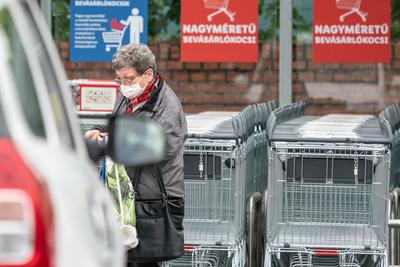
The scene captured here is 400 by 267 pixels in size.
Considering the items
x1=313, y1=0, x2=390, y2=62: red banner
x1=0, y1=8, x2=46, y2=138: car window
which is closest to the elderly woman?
x1=0, y1=8, x2=46, y2=138: car window

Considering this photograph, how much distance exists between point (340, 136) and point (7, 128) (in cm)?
497

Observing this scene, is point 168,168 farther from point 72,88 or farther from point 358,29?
point 358,29

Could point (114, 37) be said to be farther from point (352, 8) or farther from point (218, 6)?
point (352, 8)

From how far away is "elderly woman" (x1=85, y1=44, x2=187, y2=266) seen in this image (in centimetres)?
743

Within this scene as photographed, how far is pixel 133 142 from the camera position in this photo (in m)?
4.70

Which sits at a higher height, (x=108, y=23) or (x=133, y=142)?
(x=108, y=23)

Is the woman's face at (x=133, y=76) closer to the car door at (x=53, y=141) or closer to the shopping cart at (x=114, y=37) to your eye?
the car door at (x=53, y=141)

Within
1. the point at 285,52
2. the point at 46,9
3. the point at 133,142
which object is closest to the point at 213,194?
the point at 133,142

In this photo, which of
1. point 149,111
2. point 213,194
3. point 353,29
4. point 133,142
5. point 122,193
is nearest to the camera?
point 133,142

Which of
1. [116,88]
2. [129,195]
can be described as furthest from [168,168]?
[116,88]

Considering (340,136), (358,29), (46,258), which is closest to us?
(46,258)

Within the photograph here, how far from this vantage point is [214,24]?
511 inches

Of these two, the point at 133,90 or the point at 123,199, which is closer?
the point at 123,199

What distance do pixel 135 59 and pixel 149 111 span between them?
31cm
